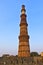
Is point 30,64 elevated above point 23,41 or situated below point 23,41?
below

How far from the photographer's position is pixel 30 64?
1988 cm

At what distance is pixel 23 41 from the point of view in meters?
28.5

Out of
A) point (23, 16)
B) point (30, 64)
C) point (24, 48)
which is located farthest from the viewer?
point (23, 16)

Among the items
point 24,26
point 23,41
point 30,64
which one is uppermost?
point 24,26

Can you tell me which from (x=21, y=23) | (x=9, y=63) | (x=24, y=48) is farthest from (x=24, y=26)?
(x=9, y=63)

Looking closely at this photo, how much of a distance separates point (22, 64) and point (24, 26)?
428 inches

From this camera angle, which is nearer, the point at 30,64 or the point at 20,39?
the point at 30,64

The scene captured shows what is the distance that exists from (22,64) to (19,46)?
8.78 meters

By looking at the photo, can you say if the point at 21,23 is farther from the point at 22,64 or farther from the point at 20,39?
the point at 22,64

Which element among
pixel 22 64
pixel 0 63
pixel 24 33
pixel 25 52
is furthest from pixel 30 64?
pixel 24 33

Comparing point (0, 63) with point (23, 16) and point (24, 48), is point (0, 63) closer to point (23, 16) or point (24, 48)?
point (24, 48)

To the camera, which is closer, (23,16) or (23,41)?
(23,41)

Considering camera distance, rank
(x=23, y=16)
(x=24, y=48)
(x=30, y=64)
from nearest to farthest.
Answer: (x=30, y=64) → (x=24, y=48) → (x=23, y=16)

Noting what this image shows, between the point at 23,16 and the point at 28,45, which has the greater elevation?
the point at 23,16
